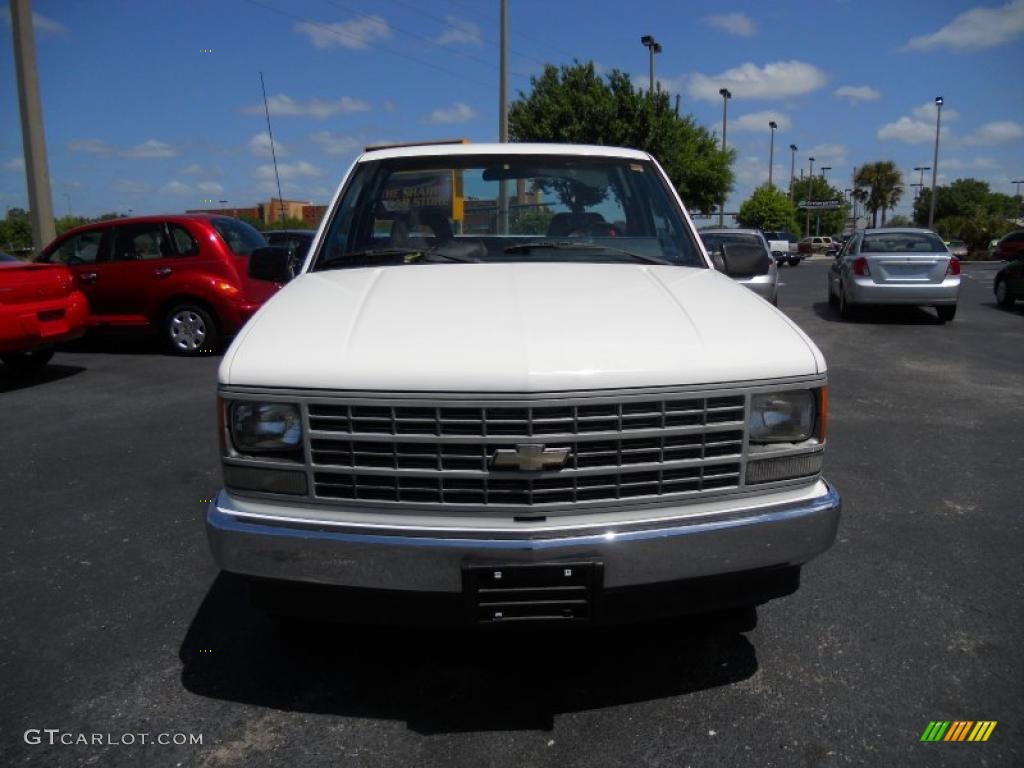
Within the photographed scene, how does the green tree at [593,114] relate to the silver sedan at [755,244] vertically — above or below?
above

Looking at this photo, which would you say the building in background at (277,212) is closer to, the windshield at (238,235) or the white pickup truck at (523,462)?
the windshield at (238,235)

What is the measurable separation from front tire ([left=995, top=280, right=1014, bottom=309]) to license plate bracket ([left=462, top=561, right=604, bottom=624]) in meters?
15.8

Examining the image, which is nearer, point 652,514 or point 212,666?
point 652,514

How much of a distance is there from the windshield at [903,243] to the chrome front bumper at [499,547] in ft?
38.9

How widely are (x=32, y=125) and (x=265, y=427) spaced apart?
1267 cm

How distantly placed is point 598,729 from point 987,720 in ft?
3.89

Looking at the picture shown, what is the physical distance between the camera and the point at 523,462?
2102mm

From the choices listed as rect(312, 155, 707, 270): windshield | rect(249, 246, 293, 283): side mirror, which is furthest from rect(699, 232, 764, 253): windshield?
rect(249, 246, 293, 283): side mirror

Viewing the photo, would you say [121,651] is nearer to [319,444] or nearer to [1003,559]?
[319,444]

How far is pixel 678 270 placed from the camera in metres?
3.22

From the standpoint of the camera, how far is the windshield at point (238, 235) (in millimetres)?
9534

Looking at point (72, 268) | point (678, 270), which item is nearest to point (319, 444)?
point (678, 270)

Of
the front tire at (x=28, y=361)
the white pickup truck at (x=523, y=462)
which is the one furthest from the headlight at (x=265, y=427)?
the front tire at (x=28, y=361)

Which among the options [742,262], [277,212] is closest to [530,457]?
[742,262]
